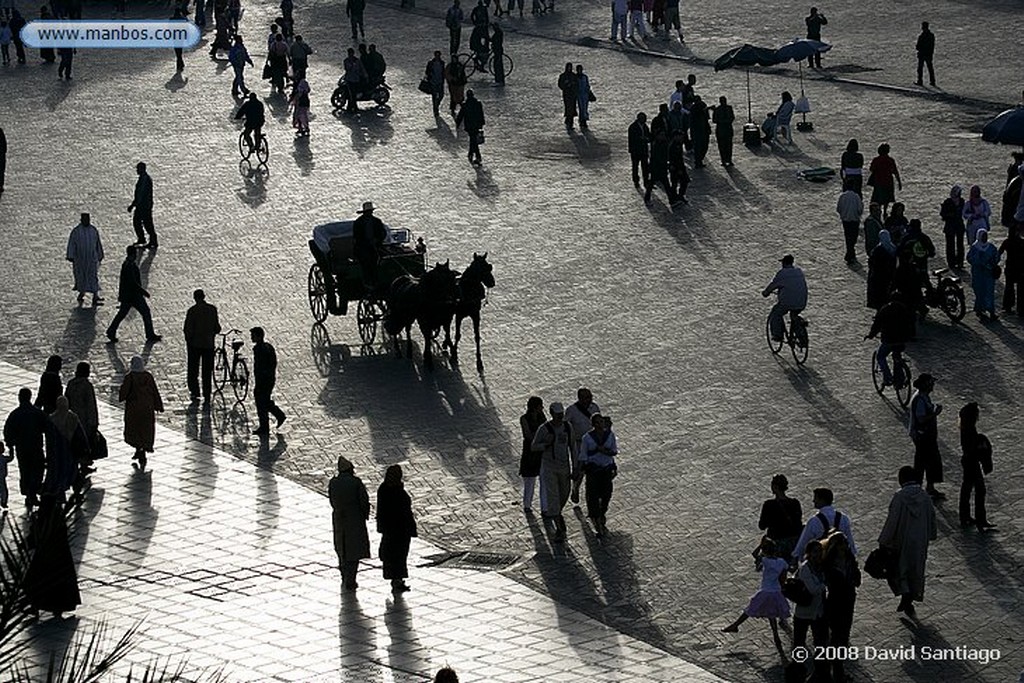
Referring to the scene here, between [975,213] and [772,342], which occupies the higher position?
[975,213]

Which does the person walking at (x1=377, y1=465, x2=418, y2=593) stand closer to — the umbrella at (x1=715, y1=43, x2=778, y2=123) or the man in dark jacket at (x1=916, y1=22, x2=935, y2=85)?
A: the umbrella at (x1=715, y1=43, x2=778, y2=123)

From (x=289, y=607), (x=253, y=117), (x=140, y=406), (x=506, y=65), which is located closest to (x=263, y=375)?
(x=140, y=406)

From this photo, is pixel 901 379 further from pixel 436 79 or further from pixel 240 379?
pixel 436 79

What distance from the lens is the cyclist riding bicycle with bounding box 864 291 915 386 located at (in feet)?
63.1

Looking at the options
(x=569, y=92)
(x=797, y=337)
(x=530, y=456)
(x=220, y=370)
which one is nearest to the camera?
(x=530, y=456)

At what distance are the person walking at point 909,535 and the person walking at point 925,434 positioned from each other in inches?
103

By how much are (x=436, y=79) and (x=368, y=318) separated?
1475cm

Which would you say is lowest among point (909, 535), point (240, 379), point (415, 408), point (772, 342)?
point (415, 408)

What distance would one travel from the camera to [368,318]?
22219mm

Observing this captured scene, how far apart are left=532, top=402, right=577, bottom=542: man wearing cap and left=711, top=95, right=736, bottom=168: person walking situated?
635 inches

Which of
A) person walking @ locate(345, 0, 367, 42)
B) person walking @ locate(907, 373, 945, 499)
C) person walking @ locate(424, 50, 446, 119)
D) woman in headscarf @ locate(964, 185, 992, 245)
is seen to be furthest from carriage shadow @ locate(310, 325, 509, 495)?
person walking @ locate(345, 0, 367, 42)

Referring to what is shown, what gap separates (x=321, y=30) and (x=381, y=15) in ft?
7.69

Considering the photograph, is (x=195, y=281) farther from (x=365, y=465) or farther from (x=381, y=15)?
(x=381, y=15)

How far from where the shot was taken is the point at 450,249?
87.5ft
